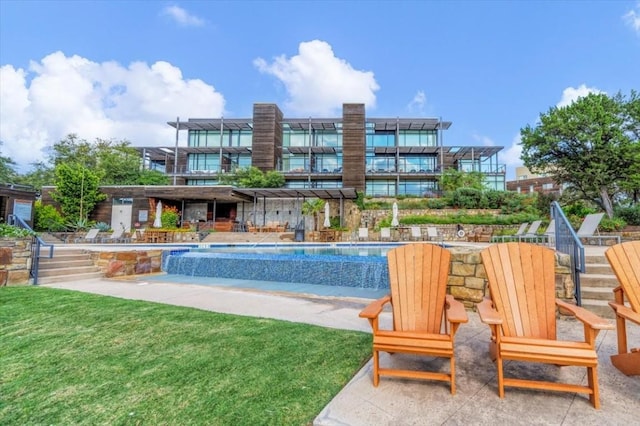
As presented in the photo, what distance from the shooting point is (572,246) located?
11.8ft

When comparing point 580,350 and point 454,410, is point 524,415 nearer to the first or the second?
point 454,410

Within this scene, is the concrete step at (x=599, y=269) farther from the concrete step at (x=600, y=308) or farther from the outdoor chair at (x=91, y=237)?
the outdoor chair at (x=91, y=237)

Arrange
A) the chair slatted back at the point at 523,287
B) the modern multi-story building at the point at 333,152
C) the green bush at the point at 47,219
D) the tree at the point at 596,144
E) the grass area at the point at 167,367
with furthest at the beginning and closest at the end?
the modern multi-story building at the point at 333,152
the green bush at the point at 47,219
the tree at the point at 596,144
the chair slatted back at the point at 523,287
the grass area at the point at 167,367

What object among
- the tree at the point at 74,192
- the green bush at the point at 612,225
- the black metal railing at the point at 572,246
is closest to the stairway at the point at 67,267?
the black metal railing at the point at 572,246

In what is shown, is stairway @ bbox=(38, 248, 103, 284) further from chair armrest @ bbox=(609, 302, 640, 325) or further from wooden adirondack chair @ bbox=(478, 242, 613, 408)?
chair armrest @ bbox=(609, 302, 640, 325)

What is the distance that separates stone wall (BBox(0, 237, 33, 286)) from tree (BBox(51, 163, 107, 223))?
16.2 meters

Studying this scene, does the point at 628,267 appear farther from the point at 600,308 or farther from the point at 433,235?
the point at 433,235

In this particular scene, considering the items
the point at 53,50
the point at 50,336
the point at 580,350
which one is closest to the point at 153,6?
the point at 53,50

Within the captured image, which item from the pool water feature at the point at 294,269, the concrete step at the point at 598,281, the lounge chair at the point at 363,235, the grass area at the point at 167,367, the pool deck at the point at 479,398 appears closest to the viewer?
the pool deck at the point at 479,398

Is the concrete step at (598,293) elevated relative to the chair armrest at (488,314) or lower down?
lower down

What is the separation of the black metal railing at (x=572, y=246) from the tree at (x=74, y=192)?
907 inches

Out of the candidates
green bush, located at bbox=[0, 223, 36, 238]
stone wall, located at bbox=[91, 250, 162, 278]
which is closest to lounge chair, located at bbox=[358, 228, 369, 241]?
stone wall, located at bbox=[91, 250, 162, 278]

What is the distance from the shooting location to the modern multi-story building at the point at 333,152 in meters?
25.8

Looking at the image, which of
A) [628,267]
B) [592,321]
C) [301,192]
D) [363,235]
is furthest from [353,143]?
[592,321]
